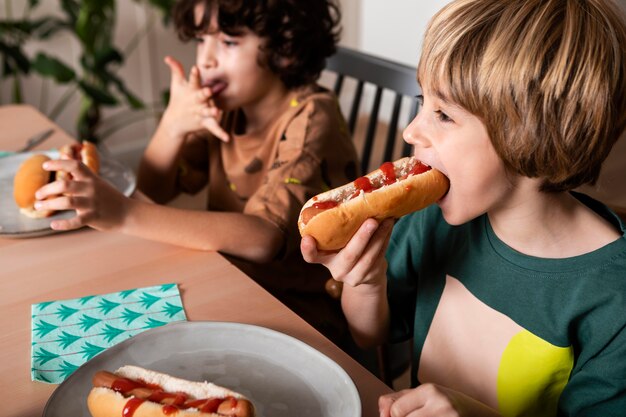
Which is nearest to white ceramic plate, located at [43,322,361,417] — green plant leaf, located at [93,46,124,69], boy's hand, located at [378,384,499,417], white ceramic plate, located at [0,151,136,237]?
boy's hand, located at [378,384,499,417]

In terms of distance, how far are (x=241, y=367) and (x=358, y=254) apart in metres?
0.24

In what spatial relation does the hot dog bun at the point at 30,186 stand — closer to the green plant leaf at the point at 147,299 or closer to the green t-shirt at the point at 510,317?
the green plant leaf at the point at 147,299

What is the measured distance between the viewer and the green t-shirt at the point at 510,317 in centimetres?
98

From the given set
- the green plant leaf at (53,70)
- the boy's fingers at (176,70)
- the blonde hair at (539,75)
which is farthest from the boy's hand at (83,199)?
the green plant leaf at (53,70)

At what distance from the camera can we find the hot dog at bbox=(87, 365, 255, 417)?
30.1 inches

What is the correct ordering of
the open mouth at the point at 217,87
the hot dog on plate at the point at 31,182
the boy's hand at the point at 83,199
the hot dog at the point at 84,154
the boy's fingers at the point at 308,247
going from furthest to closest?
1. the open mouth at the point at 217,87
2. the hot dog at the point at 84,154
3. the hot dog on plate at the point at 31,182
4. the boy's hand at the point at 83,199
5. the boy's fingers at the point at 308,247

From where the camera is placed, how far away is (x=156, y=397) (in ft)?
2.63

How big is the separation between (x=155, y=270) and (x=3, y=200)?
43cm

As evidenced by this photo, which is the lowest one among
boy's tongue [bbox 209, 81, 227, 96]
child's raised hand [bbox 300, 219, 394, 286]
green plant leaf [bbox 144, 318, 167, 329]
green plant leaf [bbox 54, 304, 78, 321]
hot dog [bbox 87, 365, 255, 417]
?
green plant leaf [bbox 54, 304, 78, 321]

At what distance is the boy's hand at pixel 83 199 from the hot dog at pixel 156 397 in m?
0.43

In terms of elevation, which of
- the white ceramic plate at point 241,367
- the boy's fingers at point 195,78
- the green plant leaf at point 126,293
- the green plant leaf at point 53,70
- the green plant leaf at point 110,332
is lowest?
the green plant leaf at point 53,70

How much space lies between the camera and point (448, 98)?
0.96m

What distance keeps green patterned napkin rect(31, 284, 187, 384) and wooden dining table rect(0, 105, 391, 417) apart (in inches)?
0.6

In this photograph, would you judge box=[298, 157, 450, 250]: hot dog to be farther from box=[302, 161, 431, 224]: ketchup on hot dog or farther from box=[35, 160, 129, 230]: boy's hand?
box=[35, 160, 129, 230]: boy's hand
